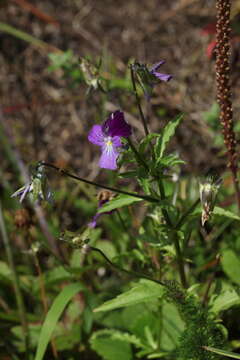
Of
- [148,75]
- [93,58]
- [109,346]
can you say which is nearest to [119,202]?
[148,75]

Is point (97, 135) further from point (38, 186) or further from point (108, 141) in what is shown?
point (38, 186)

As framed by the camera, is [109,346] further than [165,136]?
Yes

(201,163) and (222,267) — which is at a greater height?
(201,163)

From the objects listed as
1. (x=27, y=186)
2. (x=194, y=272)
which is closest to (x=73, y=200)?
(x=194, y=272)

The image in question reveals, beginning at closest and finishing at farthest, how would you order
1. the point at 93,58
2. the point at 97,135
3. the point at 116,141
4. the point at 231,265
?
the point at 116,141 < the point at 97,135 < the point at 231,265 < the point at 93,58

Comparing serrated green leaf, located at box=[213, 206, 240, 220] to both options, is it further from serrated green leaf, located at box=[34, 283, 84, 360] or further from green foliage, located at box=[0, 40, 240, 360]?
serrated green leaf, located at box=[34, 283, 84, 360]

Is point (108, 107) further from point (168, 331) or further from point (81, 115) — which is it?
point (168, 331)

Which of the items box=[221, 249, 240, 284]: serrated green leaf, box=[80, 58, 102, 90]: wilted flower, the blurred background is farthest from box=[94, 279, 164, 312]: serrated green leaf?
the blurred background

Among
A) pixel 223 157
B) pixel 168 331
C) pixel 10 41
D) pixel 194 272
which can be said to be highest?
pixel 10 41
